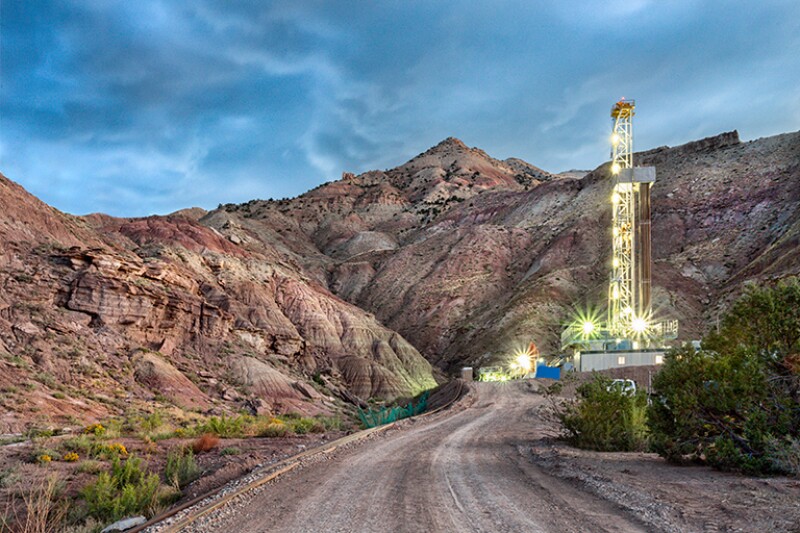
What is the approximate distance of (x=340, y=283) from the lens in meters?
96.2

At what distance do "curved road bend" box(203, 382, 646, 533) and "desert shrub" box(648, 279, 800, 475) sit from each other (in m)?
3.37

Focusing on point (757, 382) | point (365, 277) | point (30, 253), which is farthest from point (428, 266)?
point (757, 382)

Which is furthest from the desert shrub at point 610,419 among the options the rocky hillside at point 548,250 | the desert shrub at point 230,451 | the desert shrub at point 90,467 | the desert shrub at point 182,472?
the rocky hillside at point 548,250

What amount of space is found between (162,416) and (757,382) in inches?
995

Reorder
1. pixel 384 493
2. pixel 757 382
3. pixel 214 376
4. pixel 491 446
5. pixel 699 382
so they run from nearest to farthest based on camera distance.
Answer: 1. pixel 384 493
2. pixel 757 382
3. pixel 699 382
4. pixel 491 446
5. pixel 214 376

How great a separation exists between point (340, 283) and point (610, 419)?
8208 cm

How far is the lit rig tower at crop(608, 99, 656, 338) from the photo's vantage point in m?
51.9

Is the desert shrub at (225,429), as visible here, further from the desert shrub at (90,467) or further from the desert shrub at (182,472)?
the desert shrub at (182,472)

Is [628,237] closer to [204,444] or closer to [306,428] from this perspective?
[306,428]

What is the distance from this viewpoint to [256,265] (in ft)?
214

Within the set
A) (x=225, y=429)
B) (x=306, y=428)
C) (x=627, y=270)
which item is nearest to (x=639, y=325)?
(x=627, y=270)

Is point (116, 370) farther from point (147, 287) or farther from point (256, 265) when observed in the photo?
point (256, 265)

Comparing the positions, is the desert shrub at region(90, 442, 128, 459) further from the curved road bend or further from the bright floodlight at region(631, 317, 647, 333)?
the bright floodlight at region(631, 317, 647, 333)

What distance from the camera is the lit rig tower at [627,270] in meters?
50.1
